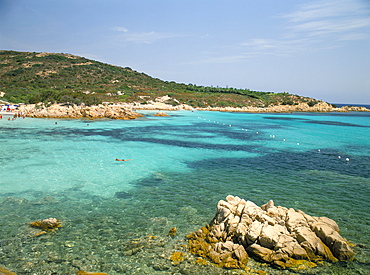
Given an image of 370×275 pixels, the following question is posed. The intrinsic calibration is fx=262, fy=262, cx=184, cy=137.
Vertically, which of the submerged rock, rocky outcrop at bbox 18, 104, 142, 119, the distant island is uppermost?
the distant island

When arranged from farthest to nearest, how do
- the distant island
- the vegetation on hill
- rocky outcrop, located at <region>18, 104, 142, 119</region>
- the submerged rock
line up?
the vegetation on hill, the distant island, rocky outcrop, located at <region>18, 104, 142, 119</region>, the submerged rock

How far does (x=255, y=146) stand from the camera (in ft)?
88.3

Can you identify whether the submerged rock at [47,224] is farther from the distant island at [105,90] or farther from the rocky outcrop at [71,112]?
the distant island at [105,90]

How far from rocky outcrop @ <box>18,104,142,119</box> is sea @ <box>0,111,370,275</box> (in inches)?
1076

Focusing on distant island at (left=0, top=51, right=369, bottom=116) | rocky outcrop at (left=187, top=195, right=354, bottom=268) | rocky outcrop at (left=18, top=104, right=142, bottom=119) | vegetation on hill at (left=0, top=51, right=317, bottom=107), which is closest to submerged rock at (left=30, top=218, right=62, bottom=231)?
rocky outcrop at (left=187, top=195, right=354, bottom=268)

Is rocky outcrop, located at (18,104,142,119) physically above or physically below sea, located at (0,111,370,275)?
above

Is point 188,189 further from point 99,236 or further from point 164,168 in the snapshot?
point 99,236

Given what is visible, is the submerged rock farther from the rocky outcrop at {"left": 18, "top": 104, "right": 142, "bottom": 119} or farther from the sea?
the rocky outcrop at {"left": 18, "top": 104, "right": 142, "bottom": 119}

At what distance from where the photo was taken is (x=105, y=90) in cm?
8869

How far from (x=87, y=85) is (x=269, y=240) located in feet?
312

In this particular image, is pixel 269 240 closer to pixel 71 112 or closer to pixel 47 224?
pixel 47 224

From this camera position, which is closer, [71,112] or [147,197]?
[147,197]

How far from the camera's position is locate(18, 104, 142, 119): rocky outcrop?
50225 millimetres

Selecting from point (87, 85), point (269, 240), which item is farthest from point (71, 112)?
point (269, 240)
